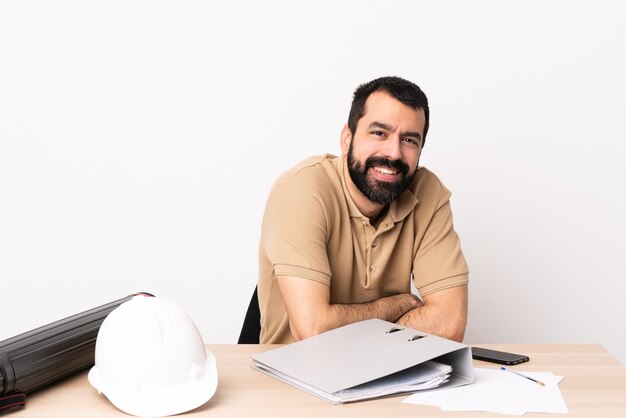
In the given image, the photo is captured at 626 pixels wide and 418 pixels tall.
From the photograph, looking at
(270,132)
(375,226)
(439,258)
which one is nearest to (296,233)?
(375,226)

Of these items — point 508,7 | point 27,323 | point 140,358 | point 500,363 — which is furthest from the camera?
point 27,323

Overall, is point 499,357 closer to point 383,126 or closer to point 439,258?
point 439,258

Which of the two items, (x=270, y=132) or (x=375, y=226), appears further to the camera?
(x=270, y=132)

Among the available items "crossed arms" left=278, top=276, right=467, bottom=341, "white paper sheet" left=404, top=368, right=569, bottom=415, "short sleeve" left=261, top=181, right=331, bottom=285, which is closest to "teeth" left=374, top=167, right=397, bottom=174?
"short sleeve" left=261, top=181, right=331, bottom=285

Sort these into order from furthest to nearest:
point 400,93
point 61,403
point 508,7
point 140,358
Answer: point 508,7, point 400,93, point 61,403, point 140,358

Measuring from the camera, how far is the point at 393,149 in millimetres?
2385

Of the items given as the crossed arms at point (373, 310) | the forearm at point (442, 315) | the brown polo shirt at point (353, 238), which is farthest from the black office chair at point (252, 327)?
the forearm at point (442, 315)

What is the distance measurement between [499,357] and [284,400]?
1.93ft

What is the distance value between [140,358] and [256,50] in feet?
7.06

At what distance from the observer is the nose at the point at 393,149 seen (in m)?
2.38

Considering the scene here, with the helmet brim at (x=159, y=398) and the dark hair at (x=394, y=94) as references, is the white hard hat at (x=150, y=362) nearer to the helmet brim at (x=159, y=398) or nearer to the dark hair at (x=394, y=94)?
Answer: the helmet brim at (x=159, y=398)

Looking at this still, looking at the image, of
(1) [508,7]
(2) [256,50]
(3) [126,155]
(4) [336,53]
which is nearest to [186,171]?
(3) [126,155]

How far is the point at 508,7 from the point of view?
10.8 feet

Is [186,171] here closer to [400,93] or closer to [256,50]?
[256,50]
